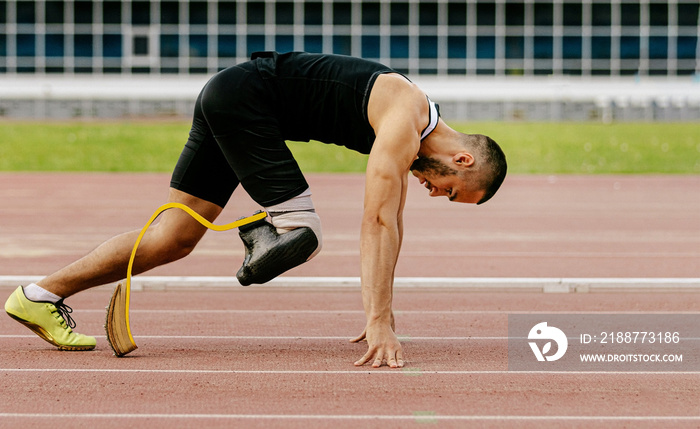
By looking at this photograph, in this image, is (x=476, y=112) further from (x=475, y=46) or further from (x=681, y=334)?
(x=681, y=334)

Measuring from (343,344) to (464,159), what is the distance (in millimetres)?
1348

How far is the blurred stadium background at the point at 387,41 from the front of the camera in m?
41.7

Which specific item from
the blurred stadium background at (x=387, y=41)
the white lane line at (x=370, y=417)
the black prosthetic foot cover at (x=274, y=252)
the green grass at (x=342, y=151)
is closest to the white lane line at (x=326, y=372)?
the black prosthetic foot cover at (x=274, y=252)

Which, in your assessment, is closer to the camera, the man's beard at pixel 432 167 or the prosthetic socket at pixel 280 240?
the prosthetic socket at pixel 280 240

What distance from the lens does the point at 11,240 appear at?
11.5 metres

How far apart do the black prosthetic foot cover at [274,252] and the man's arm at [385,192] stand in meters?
0.29

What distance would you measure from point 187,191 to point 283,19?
37.5 metres

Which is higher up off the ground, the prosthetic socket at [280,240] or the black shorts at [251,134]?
the black shorts at [251,134]

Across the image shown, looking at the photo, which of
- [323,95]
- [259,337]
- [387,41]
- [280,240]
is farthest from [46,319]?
[387,41]

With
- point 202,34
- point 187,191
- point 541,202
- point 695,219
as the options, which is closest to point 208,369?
point 187,191

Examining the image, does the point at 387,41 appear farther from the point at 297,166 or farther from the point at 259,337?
the point at 297,166

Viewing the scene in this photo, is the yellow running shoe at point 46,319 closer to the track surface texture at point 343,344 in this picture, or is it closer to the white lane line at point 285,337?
the track surface texture at point 343,344

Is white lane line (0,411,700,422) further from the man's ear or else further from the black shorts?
the man's ear

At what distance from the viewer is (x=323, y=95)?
16.4 feet
